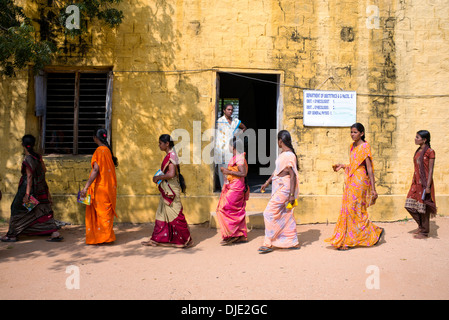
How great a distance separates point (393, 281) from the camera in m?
3.85

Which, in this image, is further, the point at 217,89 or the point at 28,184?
the point at 217,89

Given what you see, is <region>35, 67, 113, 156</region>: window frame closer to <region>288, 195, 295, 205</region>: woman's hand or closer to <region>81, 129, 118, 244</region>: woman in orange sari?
<region>81, 129, 118, 244</region>: woman in orange sari

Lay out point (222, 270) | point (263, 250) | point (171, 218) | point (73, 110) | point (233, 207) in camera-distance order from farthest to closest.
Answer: point (73, 110), point (233, 207), point (171, 218), point (263, 250), point (222, 270)

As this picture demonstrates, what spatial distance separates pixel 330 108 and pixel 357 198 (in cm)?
Answer: 228

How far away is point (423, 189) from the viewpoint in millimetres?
5461

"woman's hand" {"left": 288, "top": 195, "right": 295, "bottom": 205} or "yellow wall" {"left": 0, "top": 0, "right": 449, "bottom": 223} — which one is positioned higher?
Result: "yellow wall" {"left": 0, "top": 0, "right": 449, "bottom": 223}

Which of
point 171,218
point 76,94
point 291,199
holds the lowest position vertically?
point 171,218

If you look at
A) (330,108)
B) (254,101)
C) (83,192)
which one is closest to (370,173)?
(330,108)

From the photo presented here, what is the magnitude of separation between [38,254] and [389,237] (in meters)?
5.06

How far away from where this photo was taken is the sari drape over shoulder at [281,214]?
16.6 feet

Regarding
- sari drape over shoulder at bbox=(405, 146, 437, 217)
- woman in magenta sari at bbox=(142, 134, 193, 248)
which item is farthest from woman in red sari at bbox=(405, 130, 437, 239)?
woman in magenta sari at bbox=(142, 134, 193, 248)

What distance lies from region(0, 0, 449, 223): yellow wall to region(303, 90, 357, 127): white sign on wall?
15 centimetres

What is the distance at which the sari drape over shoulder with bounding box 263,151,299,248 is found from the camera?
507 cm

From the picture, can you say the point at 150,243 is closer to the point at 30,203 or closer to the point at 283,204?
the point at 30,203
